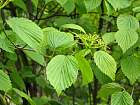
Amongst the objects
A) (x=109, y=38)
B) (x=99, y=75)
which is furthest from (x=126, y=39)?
(x=99, y=75)

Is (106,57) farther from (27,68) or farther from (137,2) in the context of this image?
(27,68)

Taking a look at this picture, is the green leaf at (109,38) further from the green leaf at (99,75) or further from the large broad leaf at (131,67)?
the green leaf at (99,75)

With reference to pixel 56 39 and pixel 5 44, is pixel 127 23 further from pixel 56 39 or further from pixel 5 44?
pixel 5 44

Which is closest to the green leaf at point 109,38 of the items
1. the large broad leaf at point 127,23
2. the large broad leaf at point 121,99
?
the large broad leaf at point 127,23

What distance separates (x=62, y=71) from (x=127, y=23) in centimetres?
41

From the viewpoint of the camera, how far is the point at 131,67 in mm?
1223

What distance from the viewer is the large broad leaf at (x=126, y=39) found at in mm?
1129

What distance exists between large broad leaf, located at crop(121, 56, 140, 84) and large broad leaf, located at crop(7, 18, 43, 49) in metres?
0.39

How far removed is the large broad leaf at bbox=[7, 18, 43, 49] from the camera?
921mm

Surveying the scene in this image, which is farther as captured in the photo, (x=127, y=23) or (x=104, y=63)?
(x=127, y=23)

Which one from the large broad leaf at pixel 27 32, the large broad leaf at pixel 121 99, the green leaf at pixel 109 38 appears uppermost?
the large broad leaf at pixel 27 32

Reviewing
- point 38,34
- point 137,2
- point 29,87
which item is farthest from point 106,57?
point 29,87

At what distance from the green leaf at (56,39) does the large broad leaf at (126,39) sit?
0.61ft

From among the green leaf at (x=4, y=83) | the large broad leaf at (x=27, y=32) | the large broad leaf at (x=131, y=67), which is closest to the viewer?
the large broad leaf at (x=27, y=32)
